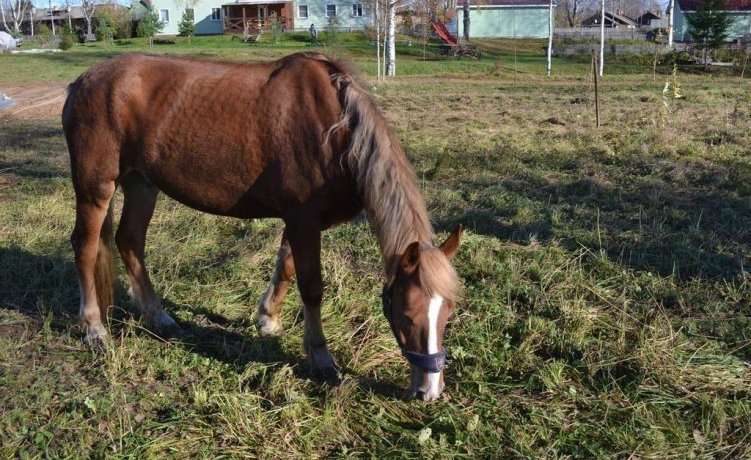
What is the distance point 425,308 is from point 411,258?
23cm

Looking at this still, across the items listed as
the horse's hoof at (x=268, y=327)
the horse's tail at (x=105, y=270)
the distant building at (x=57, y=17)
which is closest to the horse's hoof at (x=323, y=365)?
the horse's hoof at (x=268, y=327)

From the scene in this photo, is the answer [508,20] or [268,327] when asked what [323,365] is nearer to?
[268,327]

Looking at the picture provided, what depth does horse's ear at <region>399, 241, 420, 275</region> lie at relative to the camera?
9.68 feet

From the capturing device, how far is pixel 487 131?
11.0 meters

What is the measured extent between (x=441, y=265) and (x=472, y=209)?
11.3 ft

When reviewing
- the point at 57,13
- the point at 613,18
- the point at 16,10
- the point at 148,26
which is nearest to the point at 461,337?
the point at 148,26

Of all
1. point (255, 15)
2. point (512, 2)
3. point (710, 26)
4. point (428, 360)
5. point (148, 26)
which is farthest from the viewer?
point (255, 15)

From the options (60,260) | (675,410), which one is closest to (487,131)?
(60,260)

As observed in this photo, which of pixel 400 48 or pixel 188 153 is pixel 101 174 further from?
pixel 400 48

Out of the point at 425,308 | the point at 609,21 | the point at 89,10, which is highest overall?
the point at 89,10

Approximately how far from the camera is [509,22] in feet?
161

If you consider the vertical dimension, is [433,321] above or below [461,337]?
above

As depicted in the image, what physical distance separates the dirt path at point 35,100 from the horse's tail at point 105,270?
10.5m

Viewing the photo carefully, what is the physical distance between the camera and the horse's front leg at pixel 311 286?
3568mm
